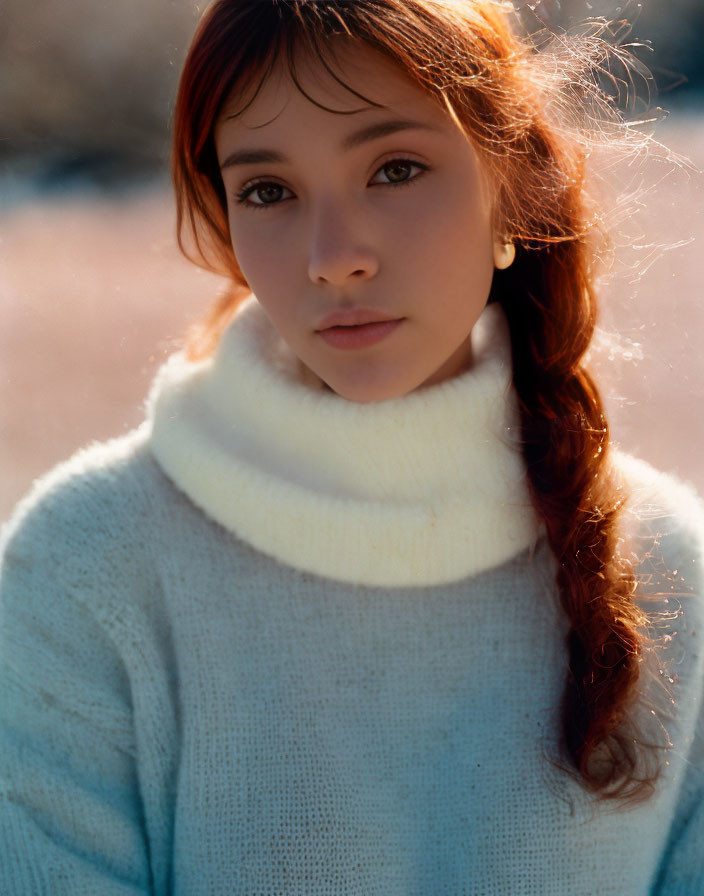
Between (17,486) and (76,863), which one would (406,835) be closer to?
(76,863)

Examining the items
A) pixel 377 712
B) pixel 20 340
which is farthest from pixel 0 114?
pixel 377 712

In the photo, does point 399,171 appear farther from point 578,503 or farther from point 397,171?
point 578,503

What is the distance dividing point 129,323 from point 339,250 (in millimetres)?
918

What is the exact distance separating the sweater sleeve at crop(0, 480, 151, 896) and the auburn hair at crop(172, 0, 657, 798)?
353 mm

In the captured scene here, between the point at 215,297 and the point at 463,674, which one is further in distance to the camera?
the point at 215,297

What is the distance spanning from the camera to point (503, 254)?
3.71ft

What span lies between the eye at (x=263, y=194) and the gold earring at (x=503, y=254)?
0.81 feet

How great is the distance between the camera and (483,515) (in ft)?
3.65

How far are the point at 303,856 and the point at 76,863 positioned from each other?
223 millimetres

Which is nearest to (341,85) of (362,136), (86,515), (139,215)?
(362,136)

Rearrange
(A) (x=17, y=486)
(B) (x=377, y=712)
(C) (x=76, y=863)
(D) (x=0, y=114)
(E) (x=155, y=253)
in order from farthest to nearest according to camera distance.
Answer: (A) (x=17, y=486), (E) (x=155, y=253), (D) (x=0, y=114), (B) (x=377, y=712), (C) (x=76, y=863)

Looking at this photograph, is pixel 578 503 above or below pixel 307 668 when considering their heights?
above

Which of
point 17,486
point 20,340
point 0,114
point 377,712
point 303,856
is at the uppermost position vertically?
point 0,114

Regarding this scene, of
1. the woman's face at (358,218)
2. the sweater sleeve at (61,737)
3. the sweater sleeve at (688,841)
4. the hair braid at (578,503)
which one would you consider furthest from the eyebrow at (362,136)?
the sweater sleeve at (688,841)
